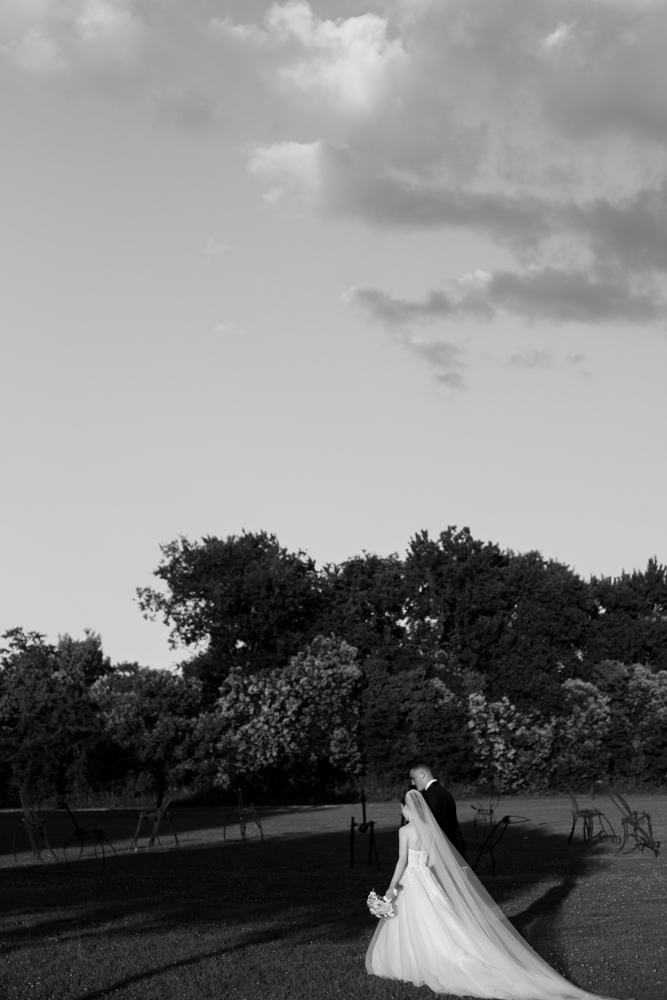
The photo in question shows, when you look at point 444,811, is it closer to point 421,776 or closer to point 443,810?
point 443,810

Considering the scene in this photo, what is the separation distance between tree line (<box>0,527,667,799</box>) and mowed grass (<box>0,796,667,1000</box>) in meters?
31.1

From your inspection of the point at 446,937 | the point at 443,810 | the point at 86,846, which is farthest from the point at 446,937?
the point at 86,846

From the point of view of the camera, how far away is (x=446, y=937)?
1195 cm

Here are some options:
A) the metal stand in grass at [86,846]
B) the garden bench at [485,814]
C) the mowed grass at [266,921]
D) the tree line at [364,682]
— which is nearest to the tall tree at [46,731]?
the tree line at [364,682]

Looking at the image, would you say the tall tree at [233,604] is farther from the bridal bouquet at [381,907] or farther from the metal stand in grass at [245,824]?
the bridal bouquet at [381,907]

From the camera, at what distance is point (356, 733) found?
66.1 m

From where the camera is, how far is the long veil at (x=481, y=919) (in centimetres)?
1098

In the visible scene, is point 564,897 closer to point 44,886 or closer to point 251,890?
point 251,890

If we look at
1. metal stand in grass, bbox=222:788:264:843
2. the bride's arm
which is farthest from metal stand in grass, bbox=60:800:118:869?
the bride's arm

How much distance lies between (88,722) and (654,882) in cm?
4145

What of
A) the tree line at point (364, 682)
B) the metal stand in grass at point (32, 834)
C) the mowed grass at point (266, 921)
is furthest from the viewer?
the tree line at point (364, 682)

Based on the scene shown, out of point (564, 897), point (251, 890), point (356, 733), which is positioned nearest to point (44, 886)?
point (251, 890)

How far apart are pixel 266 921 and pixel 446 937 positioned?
4.59m

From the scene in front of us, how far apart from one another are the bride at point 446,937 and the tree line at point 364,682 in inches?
1860
